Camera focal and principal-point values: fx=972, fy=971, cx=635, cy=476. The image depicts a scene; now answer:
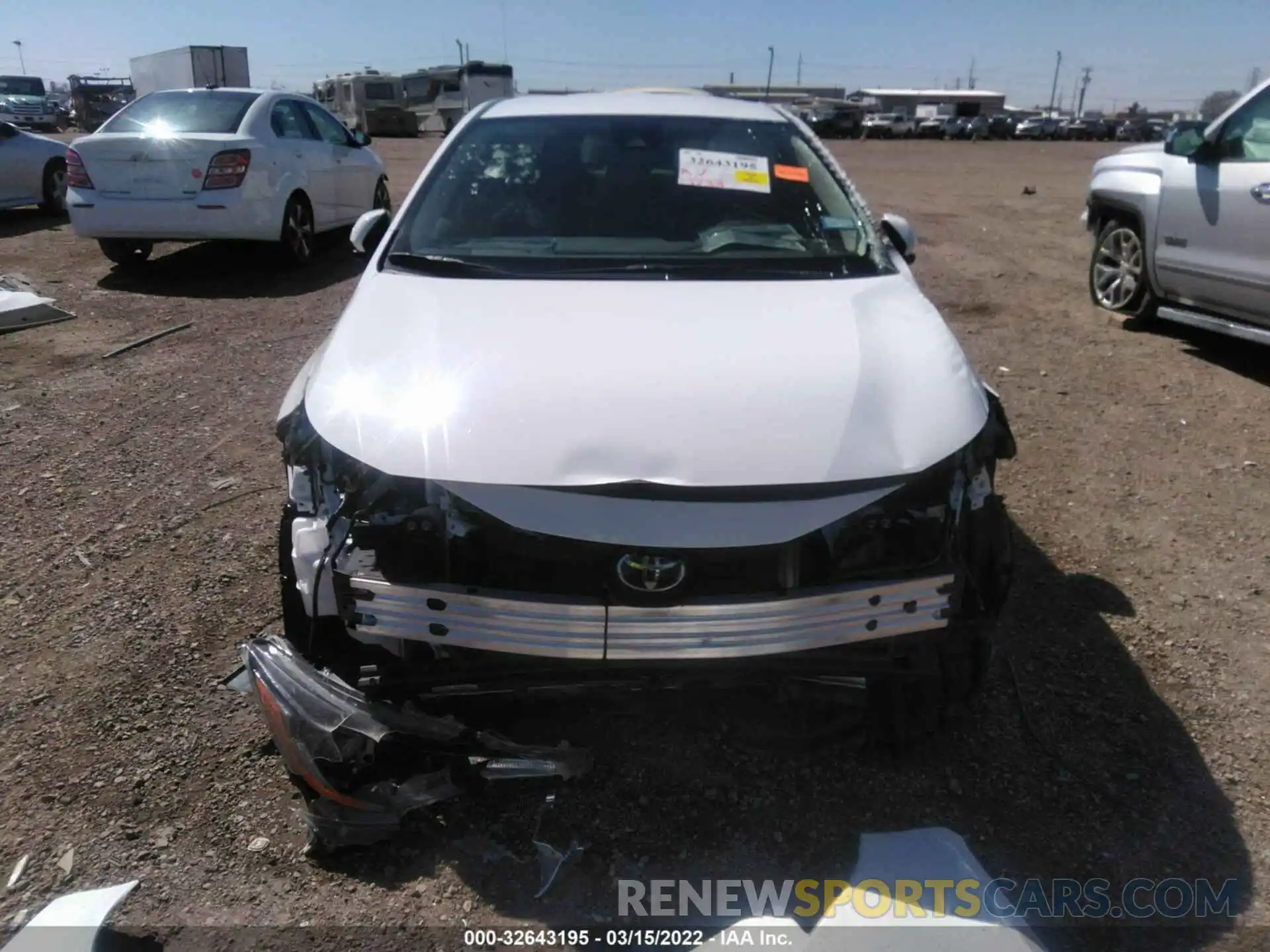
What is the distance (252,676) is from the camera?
2.41 metres

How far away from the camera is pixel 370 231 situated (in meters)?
3.74

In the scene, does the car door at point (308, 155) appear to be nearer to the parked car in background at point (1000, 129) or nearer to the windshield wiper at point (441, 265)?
the windshield wiper at point (441, 265)

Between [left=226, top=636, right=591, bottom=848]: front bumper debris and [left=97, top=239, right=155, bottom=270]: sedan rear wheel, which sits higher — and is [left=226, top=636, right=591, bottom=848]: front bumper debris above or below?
below

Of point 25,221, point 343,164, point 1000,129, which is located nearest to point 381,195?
point 343,164

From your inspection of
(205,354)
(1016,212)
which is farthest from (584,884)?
(1016,212)

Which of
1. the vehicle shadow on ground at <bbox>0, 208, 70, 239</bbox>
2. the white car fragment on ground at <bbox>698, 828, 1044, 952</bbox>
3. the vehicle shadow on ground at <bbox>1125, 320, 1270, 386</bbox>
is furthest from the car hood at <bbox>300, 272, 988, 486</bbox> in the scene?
the vehicle shadow on ground at <bbox>0, 208, 70, 239</bbox>

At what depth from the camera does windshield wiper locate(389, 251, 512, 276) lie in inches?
121

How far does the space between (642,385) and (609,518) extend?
1.30ft

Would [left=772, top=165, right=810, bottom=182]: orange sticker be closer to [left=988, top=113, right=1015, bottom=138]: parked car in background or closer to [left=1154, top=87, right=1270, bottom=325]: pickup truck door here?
[left=1154, top=87, right=1270, bottom=325]: pickup truck door

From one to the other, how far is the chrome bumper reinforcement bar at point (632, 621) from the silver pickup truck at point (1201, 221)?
4.71 meters

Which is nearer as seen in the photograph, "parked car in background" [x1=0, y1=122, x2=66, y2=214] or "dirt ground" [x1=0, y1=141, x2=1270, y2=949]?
"dirt ground" [x1=0, y1=141, x2=1270, y2=949]

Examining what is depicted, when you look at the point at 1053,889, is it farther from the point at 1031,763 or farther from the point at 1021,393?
the point at 1021,393

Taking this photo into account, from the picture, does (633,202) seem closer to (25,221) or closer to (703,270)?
(703,270)

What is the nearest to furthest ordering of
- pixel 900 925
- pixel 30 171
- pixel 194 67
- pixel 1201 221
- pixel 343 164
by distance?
pixel 900 925 < pixel 1201 221 < pixel 343 164 < pixel 30 171 < pixel 194 67
